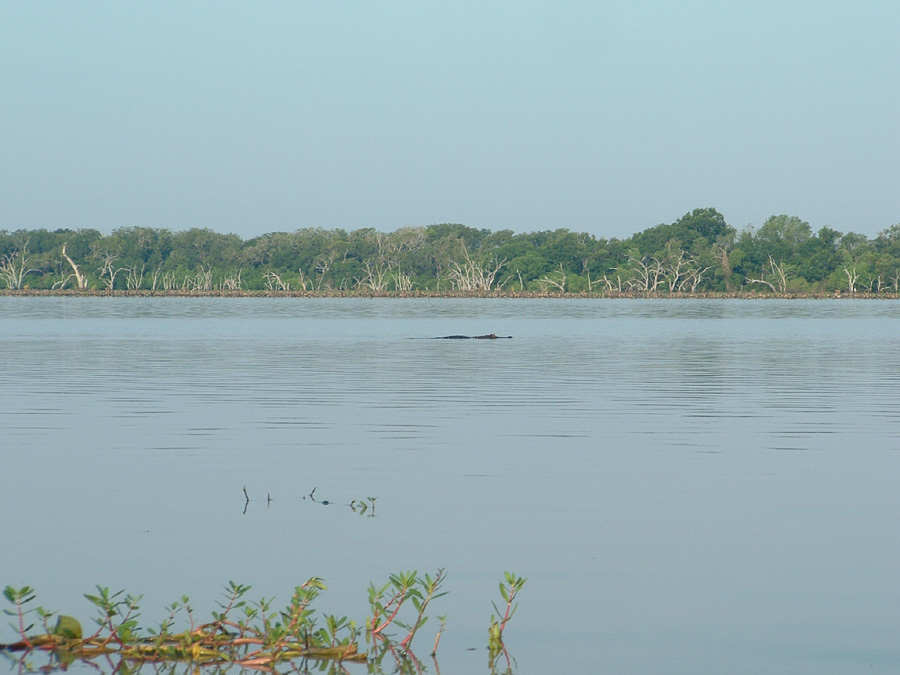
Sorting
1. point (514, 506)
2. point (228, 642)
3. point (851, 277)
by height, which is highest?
point (851, 277)

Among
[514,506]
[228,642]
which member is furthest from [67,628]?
[514,506]

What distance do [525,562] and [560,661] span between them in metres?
2.79

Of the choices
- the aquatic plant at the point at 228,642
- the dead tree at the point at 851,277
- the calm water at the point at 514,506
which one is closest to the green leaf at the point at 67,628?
the aquatic plant at the point at 228,642

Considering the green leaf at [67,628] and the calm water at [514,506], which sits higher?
the green leaf at [67,628]

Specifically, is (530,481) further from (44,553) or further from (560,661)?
(560,661)

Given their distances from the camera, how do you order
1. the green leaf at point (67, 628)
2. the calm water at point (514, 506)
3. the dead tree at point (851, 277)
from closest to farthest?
the green leaf at point (67, 628), the calm water at point (514, 506), the dead tree at point (851, 277)

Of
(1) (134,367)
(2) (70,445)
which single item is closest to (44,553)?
(2) (70,445)

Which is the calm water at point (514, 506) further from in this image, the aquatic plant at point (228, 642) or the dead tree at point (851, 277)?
the dead tree at point (851, 277)

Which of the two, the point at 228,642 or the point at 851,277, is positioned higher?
the point at 851,277

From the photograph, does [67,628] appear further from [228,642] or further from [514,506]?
[514,506]

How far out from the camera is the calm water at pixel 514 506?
9.41m

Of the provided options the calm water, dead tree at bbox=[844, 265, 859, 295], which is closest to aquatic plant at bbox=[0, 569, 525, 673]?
the calm water

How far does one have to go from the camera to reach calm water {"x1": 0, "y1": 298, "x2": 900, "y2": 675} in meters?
9.41

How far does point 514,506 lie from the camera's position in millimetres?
14055
